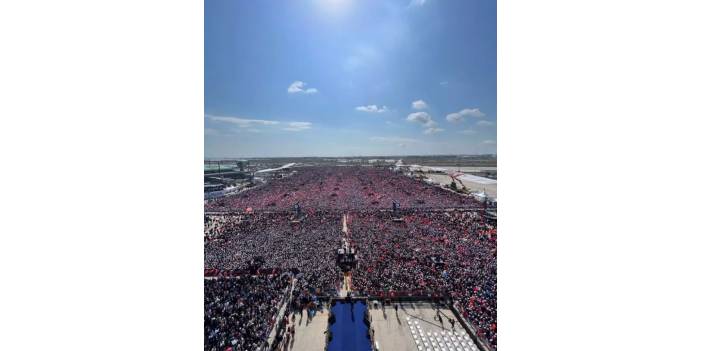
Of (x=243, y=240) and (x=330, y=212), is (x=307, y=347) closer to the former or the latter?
(x=243, y=240)

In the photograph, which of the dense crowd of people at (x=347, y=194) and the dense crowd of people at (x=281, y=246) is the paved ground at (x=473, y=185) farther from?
the dense crowd of people at (x=281, y=246)

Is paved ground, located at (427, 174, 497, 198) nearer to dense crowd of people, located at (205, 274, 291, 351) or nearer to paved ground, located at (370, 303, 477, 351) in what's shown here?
paved ground, located at (370, 303, 477, 351)

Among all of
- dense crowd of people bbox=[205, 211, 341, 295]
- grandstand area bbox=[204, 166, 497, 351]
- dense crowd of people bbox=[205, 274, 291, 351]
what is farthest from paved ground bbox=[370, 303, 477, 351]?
dense crowd of people bbox=[205, 274, 291, 351]

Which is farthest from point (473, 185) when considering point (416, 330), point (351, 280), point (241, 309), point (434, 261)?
point (241, 309)

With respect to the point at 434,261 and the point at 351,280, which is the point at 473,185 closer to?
the point at 434,261

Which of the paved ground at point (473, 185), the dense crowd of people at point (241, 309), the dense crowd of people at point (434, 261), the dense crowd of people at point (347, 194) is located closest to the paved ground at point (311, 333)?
the dense crowd of people at point (241, 309)

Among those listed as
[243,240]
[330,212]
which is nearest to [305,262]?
[243,240]
